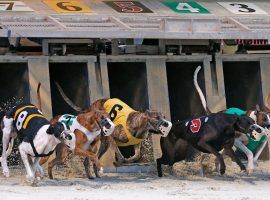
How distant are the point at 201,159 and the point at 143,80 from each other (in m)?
2.25

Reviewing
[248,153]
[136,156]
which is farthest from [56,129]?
[248,153]

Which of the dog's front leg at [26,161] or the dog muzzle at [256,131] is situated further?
the dog muzzle at [256,131]

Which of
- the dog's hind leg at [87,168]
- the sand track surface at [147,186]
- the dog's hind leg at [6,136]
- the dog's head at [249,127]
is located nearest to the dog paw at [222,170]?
the sand track surface at [147,186]

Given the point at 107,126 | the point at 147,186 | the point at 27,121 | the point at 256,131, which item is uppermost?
the point at 27,121

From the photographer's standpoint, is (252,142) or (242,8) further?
(242,8)

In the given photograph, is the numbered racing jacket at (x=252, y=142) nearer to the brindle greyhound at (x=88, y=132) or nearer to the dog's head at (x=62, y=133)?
the brindle greyhound at (x=88, y=132)

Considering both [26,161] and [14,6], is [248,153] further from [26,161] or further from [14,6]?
[14,6]

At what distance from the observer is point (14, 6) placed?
12.9 m

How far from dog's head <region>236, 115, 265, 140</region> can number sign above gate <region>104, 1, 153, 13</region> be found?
325 cm

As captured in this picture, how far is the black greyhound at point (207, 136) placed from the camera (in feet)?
36.6

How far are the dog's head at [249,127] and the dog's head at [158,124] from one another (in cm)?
89

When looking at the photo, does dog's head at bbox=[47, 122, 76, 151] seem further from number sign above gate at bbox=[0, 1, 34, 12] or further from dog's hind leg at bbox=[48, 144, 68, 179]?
number sign above gate at bbox=[0, 1, 34, 12]

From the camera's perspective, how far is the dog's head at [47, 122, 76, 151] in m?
9.98

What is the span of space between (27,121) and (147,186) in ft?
5.39
